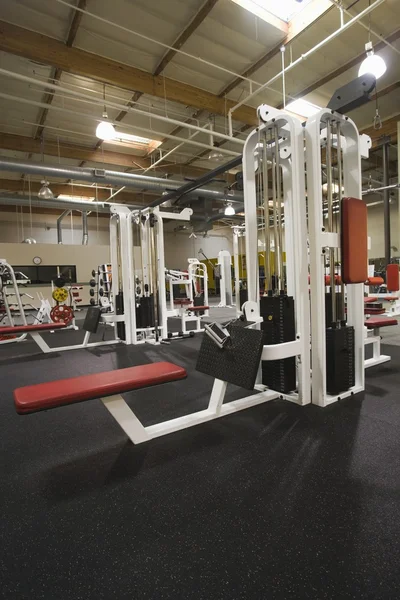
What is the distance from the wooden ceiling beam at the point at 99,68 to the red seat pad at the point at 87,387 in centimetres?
428

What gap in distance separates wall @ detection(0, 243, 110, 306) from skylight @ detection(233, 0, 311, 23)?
9495 millimetres

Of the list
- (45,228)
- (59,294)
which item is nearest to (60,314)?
(59,294)

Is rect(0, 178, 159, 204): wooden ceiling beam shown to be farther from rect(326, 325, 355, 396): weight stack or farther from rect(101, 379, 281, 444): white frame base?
rect(326, 325, 355, 396): weight stack

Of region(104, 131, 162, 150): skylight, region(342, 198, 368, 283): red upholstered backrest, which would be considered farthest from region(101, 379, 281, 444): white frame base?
region(104, 131, 162, 150): skylight

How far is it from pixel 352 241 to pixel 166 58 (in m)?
4.03

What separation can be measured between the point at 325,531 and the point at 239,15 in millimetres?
4990

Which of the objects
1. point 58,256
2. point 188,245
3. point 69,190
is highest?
point 69,190

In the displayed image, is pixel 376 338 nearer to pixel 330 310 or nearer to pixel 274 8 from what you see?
pixel 330 310

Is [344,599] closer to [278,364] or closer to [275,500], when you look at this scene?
[275,500]

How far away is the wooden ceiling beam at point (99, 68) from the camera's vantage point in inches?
154

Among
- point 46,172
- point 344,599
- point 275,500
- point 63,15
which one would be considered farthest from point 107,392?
point 46,172

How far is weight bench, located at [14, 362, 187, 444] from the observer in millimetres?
1541

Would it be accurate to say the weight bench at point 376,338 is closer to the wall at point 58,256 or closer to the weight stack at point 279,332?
the weight stack at point 279,332

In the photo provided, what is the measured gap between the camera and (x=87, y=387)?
168 centimetres
